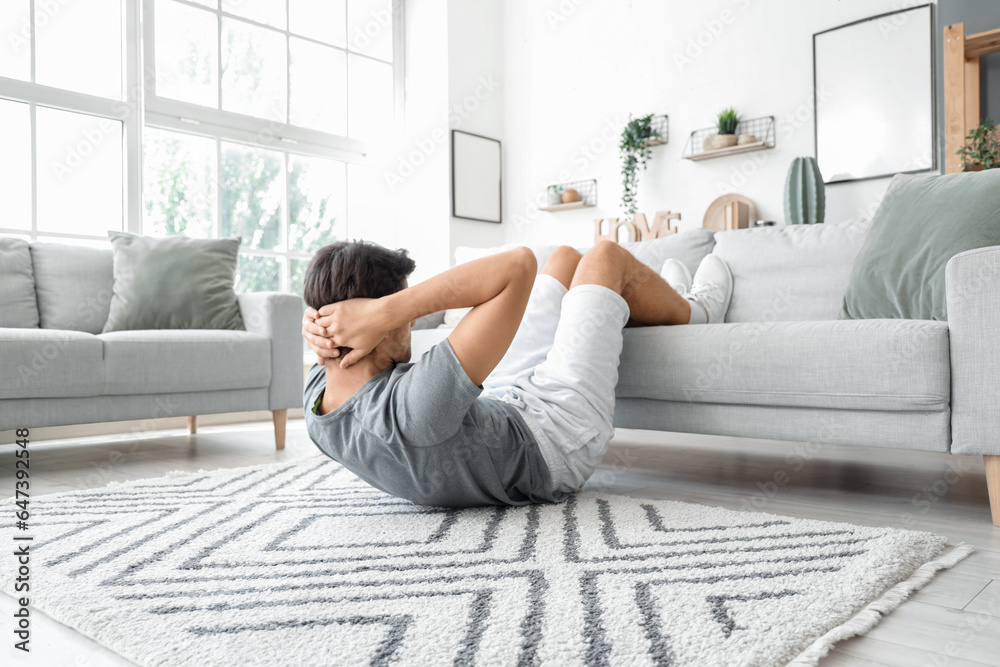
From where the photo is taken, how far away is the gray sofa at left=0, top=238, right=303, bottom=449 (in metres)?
2.22

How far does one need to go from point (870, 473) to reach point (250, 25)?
414 cm

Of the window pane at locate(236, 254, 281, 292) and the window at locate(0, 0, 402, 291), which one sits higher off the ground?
the window at locate(0, 0, 402, 291)

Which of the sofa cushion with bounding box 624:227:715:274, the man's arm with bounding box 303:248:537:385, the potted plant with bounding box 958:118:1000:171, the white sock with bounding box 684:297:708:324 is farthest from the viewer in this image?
the potted plant with bounding box 958:118:1000:171

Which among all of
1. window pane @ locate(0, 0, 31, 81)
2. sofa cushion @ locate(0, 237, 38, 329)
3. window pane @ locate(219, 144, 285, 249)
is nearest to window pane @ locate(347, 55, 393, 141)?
window pane @ locate(219, 144, 285, 249)

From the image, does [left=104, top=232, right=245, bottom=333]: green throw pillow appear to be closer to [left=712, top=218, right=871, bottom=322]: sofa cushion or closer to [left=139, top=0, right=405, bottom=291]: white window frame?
[left=139, top=0, right=405, bottom=291]: white window frame

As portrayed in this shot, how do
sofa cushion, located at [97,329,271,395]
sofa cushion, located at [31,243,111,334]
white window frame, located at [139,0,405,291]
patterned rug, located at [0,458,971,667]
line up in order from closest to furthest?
1. patterned rug, located at [0,458,971,667]
2. sofa cushion, located at [97,329,271,395]
3. sofa cushion, located at [31,243,111,334]
4. white window frame, located at [139,0,405,291]

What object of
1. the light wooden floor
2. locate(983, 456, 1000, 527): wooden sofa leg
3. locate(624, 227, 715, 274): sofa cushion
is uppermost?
locate(624, 227, 715, 274): sofa cushion

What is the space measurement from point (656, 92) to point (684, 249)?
92.9 inches

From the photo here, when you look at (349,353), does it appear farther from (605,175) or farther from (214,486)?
(605,175)

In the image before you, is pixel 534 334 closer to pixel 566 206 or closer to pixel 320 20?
pixel 566 206

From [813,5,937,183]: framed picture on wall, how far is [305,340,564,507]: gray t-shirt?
3140 mm

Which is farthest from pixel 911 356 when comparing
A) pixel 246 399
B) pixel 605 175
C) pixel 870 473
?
pixel 605 175

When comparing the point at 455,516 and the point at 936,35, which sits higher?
the point at 936,35

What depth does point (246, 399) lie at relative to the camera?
9.05ft
